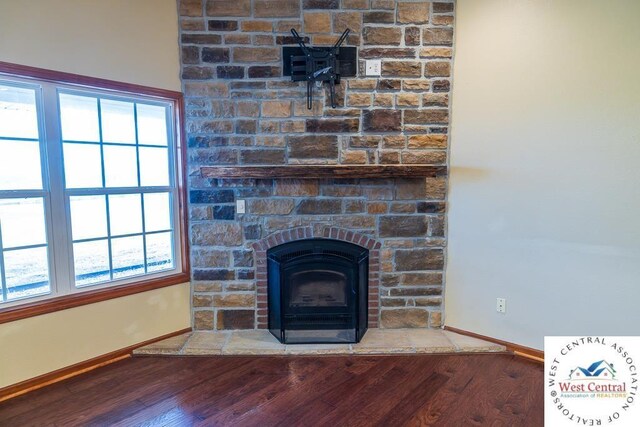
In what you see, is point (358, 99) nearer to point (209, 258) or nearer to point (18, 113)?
point (209, 258)

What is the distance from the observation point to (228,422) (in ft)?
6.07

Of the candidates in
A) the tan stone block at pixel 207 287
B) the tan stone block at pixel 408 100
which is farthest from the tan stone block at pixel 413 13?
the tan stone block at pixel 207 287

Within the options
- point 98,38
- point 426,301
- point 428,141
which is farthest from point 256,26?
point 426,301

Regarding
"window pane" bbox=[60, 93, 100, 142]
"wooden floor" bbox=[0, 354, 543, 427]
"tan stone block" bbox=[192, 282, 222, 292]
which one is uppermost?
"window pane" bbox=[60, 93, 100, 142]

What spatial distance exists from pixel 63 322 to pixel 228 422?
141 centimetres

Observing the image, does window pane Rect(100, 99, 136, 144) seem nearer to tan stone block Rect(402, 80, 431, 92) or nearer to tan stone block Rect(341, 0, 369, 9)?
tan stone block Rect(341, 0, 369, 9)

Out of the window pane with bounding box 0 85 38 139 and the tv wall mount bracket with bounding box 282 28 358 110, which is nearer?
the window pane with bounding box 0 85 38 139

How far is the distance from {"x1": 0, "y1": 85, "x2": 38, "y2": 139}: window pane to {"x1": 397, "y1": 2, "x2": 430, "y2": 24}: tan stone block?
109 inches

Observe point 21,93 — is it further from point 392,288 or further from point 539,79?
point 539,79

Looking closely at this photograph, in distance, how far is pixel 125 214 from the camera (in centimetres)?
259

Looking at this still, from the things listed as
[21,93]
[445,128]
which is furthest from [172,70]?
[445,128]

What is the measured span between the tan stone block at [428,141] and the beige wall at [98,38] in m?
2.05

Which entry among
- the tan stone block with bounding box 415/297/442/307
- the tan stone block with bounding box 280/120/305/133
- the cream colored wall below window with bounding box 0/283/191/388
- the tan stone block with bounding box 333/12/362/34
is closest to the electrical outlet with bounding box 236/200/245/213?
the tan stone block with bounding box 280/120/305/133
